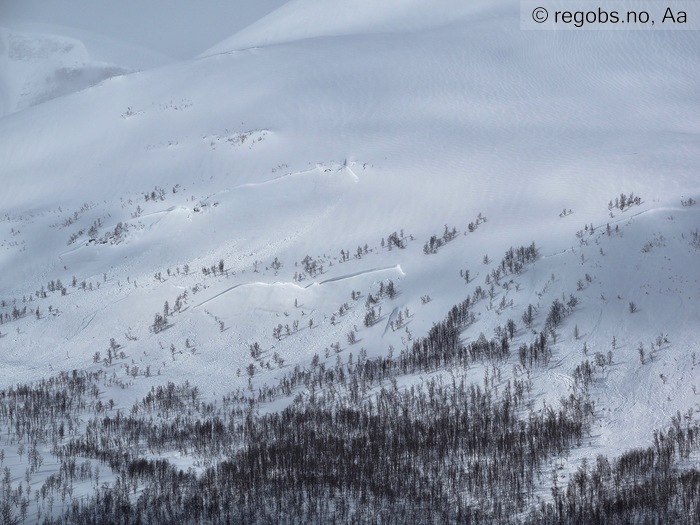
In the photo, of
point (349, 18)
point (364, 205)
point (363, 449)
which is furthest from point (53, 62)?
point (363, 449)

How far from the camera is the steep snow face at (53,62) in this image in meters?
104

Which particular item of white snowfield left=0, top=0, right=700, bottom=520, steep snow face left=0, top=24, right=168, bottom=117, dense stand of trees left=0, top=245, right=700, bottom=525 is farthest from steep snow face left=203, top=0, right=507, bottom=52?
steep snow face left=0, top=24, right=168, bottom=117

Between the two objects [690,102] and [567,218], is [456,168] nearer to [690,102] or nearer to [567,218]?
[567,218]

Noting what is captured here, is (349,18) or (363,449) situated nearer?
(363,449)

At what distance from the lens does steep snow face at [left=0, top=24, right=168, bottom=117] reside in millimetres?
103625

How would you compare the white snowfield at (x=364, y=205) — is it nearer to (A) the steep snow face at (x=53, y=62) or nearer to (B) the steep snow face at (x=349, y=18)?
(B) the steep snow face at (x=349, y=18)

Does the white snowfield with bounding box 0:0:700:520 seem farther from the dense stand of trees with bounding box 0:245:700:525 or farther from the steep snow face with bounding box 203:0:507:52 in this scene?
the steep snow face with bounding box 203:0:507:52

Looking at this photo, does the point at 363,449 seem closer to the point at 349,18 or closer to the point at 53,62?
the point at 349,18

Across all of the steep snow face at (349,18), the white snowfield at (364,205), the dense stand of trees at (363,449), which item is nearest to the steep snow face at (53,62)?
the steep snow face at (349,18)

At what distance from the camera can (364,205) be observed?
1046 inches

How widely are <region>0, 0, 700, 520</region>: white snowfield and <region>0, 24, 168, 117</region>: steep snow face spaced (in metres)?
60.9

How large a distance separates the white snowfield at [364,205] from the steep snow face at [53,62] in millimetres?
60865

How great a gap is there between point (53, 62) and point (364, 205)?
96096 mm

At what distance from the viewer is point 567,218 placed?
2223 cm
